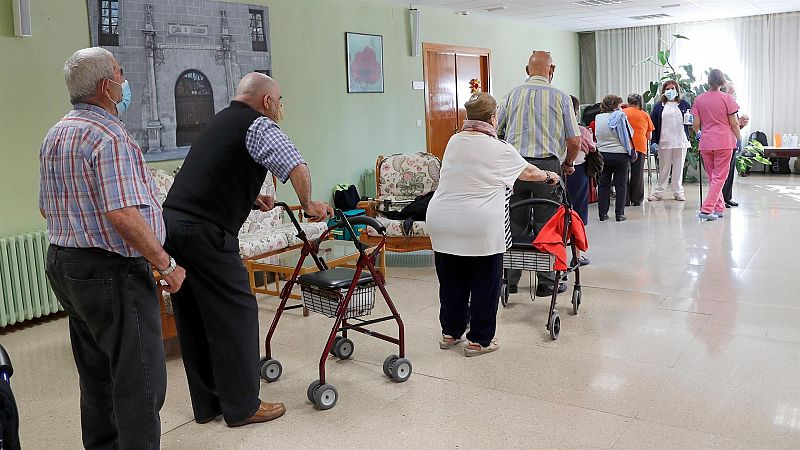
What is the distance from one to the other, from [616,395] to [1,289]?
4.04 m

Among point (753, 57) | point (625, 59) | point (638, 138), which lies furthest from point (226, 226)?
point (625, 59)

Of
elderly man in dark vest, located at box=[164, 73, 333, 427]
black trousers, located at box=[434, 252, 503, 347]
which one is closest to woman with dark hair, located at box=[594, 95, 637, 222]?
black trousers, located at box=[434, 252, 503, 347]

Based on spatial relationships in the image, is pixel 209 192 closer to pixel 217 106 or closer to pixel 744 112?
pixel 217 106

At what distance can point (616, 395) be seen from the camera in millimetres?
3469

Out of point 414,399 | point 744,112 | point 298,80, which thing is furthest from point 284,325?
point 744,112

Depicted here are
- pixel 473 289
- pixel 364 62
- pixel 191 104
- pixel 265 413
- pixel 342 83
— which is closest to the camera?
pixel 265 413

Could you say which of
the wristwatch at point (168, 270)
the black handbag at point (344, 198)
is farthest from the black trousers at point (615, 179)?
the wristwatch at point (168, 270)

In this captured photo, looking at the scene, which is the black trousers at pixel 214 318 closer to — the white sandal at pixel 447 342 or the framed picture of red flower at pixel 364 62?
the white sandal at pixel 447 342

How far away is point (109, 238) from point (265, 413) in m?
1.27

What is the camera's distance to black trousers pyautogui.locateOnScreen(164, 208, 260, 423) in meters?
2.97

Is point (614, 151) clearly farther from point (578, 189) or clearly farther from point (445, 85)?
point (445, 85)

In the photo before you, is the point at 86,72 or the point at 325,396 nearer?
the point at 86,72

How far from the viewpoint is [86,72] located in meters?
2.40

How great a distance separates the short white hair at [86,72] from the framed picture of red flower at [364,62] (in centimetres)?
585
